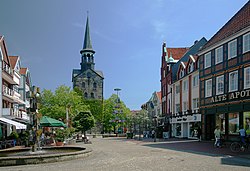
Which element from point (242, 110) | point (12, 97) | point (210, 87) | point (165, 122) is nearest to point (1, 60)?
point (12, 97)

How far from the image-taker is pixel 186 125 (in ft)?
140

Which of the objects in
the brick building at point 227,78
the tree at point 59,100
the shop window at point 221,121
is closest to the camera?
the brick building at point 227,78

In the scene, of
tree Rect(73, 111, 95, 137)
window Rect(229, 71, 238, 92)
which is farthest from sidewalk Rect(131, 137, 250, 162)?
tree Rect(73, 111, 95, 137)

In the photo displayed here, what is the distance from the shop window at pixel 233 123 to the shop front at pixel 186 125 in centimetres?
860

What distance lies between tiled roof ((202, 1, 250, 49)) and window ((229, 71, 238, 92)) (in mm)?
3585

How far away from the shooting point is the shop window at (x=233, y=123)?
2631cm

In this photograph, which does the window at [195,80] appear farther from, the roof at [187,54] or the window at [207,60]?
the roof at [187,54]

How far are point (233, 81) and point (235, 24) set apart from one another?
5.36 metres

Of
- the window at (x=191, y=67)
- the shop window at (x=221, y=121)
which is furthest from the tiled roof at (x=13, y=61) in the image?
the shop window at (x=221, y=121)

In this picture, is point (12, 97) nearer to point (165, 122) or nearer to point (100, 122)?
point (165, 122)

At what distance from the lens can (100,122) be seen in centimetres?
8606

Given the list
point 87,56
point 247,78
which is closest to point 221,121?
point 247,78

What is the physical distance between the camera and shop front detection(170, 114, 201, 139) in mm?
37844

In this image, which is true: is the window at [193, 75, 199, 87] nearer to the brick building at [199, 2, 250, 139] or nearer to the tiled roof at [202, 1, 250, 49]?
the brick building at [199, 2, 250, 139]
